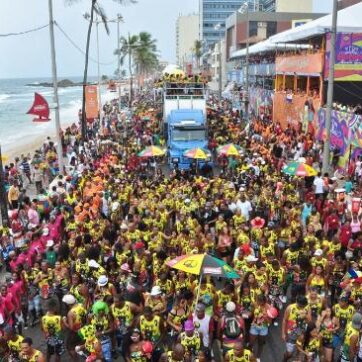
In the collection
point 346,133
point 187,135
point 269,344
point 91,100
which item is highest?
point 91,100

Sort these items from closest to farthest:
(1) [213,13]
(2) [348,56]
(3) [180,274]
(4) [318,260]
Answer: (3) [180,274] < (4) [318,260] < (2) [348,56] < (1) [213,13]

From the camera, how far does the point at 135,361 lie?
6977mm

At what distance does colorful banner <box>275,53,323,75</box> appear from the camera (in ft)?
91.7

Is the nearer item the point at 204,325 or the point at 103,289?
the point at 204,325

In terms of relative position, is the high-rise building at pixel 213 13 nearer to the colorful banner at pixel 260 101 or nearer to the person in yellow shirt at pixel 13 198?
the colorful banner at pixel 260 101

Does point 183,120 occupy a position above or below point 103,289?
above

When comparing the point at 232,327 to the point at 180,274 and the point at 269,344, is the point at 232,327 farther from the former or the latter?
the point at 269,344

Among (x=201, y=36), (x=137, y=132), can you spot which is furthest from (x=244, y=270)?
(x=201, y=36)

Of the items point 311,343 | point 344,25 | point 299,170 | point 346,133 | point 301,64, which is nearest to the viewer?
point 311,343

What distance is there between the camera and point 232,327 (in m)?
7.56

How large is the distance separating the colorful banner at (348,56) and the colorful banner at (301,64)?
4.25 ft

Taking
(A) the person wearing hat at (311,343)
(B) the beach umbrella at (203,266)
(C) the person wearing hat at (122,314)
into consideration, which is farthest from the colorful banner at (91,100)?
(A) the person wearing hat at (311,343)

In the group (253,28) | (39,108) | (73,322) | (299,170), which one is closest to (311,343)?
(73,322)

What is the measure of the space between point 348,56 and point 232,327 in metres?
21.6
